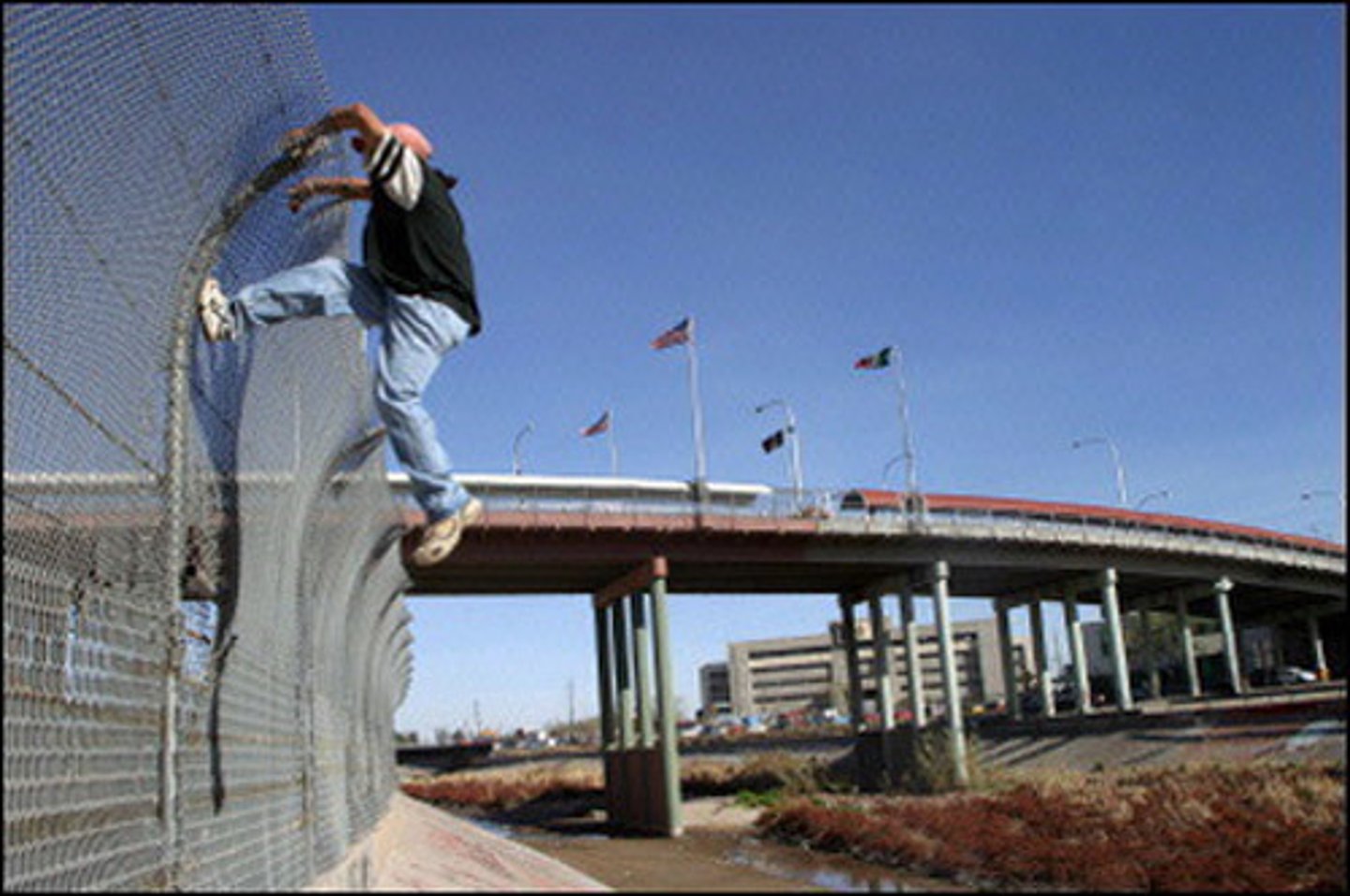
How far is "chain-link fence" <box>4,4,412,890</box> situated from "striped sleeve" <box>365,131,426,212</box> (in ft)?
2.52

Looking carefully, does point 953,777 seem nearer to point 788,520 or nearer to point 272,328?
point 788,520

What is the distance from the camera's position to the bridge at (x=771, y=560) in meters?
31.5

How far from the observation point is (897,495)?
1582 inches

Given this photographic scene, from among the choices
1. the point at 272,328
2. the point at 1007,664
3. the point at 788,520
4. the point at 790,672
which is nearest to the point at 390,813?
the point at 272,328

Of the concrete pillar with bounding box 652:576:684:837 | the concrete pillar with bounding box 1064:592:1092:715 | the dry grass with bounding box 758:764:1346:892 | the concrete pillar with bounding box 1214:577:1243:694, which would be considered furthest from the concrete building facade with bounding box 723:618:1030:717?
the dry grass with bounding box 758:764:1346:892

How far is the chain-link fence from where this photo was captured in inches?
150

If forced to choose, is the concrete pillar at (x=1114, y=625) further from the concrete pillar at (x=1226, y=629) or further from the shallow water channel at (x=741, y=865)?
the shallow water channel at (x=741, y=865)

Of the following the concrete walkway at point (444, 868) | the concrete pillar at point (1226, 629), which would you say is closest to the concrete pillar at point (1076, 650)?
the concrete pillar at point (1226, 629)

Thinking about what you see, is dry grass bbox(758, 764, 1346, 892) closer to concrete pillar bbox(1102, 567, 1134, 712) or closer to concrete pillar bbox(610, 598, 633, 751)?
concrete pillar bbox(610, 598, 633, 751)

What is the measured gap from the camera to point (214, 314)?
5.23 metres

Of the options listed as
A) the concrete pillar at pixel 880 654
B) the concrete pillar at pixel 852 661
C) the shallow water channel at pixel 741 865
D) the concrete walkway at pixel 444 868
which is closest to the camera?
the concrete walkway at pixel 444 868

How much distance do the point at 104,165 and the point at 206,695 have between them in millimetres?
2531

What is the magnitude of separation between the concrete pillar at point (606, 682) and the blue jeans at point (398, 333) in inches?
1274

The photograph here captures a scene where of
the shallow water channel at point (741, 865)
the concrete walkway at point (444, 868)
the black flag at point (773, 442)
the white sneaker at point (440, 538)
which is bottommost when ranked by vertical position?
the shallow water channel at point (741, 865)
